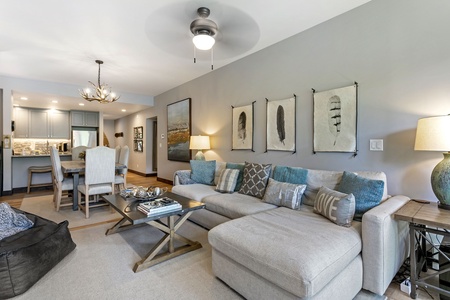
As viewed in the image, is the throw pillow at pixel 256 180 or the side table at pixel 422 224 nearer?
the side table at pixel 422 224

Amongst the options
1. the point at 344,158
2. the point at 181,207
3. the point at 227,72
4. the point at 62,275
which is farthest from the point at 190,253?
the point at 227,72

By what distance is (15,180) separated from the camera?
534cm

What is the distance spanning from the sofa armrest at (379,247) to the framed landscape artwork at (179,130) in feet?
13.6

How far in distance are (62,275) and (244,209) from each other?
178cm

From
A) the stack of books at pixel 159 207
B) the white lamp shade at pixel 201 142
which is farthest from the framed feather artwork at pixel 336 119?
the white lamp shade at pixel 201 142

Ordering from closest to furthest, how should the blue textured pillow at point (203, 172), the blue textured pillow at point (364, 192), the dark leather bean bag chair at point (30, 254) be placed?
the dark leather bean bag chair at point (30, 254) → the blue textured pillow at point (364, 192) → the blue textured pillow at point (203, 172)

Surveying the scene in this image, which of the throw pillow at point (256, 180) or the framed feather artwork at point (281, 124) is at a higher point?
the framed feather artwork at point (281, 124)

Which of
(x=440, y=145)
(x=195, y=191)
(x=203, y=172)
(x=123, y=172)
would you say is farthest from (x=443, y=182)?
(x=123, y=172)

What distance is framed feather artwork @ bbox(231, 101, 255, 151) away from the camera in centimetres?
379

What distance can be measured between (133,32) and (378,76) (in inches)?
121

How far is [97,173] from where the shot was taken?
355 cm

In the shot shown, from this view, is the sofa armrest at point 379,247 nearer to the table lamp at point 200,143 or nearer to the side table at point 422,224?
the side table at point 422,224

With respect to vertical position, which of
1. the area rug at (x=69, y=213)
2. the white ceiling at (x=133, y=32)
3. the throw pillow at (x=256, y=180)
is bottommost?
the area rug at (x=69, y=213)

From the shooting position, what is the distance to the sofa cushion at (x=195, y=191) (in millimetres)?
3071
